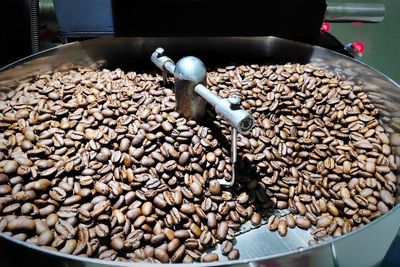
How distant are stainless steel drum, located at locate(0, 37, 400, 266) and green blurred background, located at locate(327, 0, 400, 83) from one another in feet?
4.80

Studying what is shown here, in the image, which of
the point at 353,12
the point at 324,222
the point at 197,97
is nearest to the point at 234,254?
the point at 324,222

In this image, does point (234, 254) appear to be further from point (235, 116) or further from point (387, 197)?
point (387, 197)

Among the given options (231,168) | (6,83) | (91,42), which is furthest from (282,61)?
(6,83)

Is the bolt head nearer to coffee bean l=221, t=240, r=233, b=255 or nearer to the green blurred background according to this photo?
coffee bean l=221, t=240, r=233, b=255

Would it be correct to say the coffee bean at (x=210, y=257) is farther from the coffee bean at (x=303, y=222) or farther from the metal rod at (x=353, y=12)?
the metal rod at (x=353, y=12)

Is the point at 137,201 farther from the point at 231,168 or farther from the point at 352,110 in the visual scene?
the point at 352,110

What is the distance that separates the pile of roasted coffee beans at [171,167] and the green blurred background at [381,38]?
1.65 metres

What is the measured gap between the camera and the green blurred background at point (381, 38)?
2609 millimetres

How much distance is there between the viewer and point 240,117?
83 cm

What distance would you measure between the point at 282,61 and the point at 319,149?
459mm

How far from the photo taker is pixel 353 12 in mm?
1469

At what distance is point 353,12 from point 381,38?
167cm

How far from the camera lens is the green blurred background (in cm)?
261

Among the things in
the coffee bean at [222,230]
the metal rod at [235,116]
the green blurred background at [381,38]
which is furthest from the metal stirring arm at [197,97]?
the green blurred background at [381,38]
